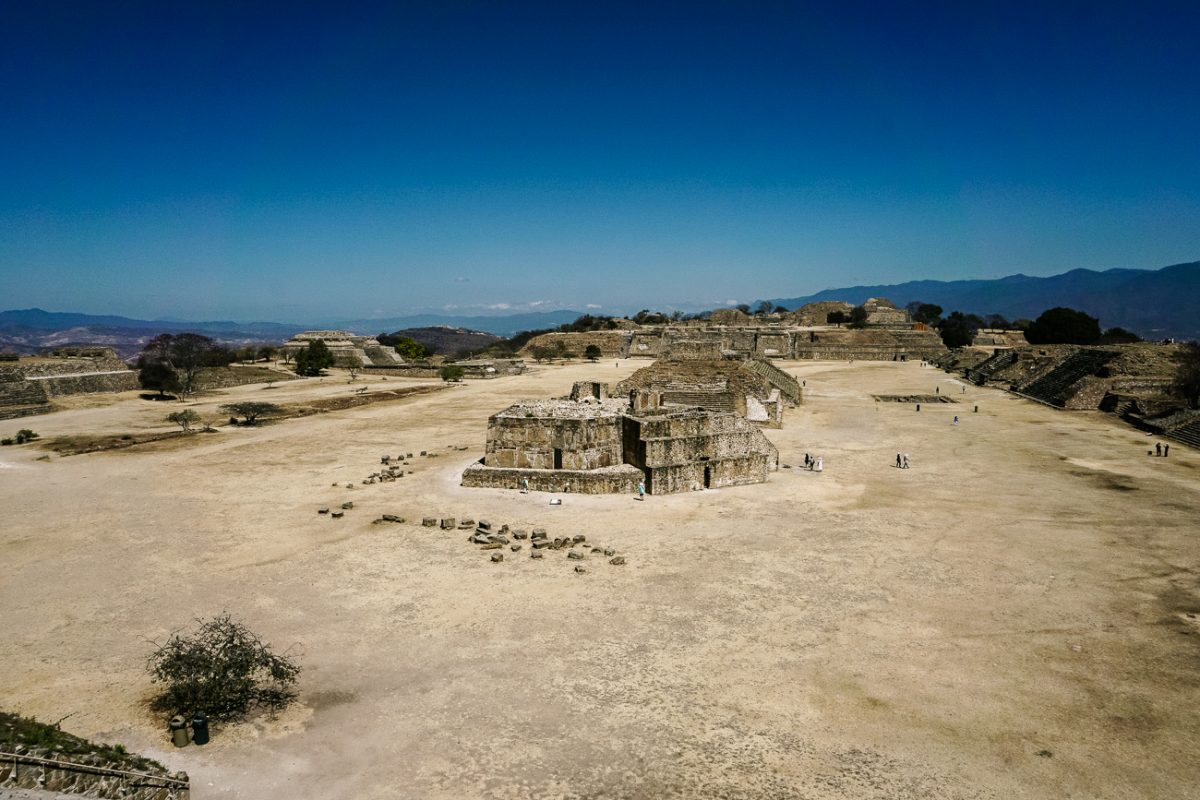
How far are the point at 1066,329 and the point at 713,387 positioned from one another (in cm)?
5908

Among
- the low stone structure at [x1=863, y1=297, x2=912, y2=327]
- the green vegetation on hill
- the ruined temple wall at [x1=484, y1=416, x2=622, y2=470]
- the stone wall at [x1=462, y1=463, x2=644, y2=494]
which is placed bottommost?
the stone wall at [x1=462, y1=463, x2=644, y2=494]

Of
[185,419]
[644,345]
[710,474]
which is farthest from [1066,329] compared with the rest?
[185,419]

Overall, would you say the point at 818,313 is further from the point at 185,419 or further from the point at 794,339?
the point at 185,419

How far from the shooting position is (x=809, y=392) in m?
42.5

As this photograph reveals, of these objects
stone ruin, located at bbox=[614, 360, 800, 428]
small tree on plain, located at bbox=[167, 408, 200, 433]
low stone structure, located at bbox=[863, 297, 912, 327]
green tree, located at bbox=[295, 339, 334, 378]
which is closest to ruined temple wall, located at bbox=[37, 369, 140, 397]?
green tree, located at bbox=[295, 339, 334, 378]

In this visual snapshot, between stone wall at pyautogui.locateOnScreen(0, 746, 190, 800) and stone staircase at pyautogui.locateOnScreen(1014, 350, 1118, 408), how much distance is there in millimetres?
41379

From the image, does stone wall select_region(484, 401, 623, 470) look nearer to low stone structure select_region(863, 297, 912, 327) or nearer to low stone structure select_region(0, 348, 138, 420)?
low stone structure select_region(0, 348, 138, 420)

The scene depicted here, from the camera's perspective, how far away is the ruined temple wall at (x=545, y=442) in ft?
59.6

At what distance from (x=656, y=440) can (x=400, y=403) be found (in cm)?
2501

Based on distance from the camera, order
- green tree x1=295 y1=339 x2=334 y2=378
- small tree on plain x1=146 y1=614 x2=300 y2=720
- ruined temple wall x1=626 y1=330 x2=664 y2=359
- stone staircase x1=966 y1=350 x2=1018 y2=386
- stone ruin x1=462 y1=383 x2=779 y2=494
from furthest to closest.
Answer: ruined temple wall x1=626 y1=330 x2=664 y2=359, green tree x1=295 y1=339 x2=334 y2=378, stone staircase x1=966 y1=350 x2=1018 y2=386, stone ruin x1=462 y1=383 x2=779 y2=494, small tree on plain x1=146 y1=614 x2=300 y2=720

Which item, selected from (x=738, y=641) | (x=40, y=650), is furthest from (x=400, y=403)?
(x=738, y=641)

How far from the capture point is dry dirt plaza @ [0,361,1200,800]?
6.96 metres

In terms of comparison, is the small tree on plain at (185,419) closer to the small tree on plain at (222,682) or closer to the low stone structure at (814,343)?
the small tree on plain at (222,682)

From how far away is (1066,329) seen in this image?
218 ft
